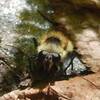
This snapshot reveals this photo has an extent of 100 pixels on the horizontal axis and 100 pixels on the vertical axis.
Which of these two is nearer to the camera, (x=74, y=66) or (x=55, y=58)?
(x=55, y=58)

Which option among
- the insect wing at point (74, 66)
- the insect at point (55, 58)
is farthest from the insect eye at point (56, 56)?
the insect wing at point (74, 66)

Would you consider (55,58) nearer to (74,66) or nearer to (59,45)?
(59,45)

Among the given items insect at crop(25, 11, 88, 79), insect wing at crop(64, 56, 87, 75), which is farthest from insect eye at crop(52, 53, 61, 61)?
insect wing at crop(64, 56, 87, 75)

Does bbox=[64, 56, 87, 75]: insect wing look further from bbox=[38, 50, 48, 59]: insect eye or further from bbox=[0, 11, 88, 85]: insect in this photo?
bbox=[38, 50, 48, 59]: insect eye

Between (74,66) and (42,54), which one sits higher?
(42,54)

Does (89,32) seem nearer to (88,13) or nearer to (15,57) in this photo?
(88,13)

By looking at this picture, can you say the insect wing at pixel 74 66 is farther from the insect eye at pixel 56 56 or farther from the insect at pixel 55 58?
the insect eye at pixel 56 56

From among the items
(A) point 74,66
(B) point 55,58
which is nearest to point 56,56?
(B) point 55,58

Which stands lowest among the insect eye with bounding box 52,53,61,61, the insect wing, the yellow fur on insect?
the insect wing
